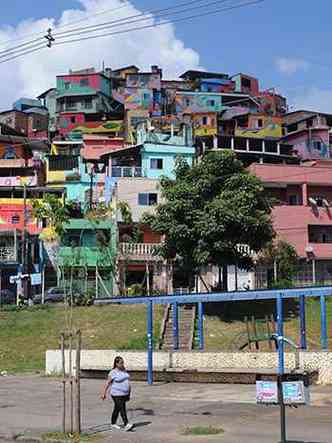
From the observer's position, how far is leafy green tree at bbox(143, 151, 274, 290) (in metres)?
35.2

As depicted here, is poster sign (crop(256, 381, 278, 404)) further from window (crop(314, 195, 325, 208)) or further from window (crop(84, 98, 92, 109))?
window (crop(84, 98, 92, 109))

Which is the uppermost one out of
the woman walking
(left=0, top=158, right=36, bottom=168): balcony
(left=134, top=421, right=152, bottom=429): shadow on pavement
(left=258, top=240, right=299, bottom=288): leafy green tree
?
(left=0, top=158, right=36, bottom=168): balcony

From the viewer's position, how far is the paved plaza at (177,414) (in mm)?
11367

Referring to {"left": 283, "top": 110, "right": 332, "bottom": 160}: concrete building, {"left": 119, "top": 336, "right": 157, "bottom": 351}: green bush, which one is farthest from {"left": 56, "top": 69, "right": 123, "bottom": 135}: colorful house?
{"left": 119, "top": 336, "right": 157, "bottom": 351}: green bush

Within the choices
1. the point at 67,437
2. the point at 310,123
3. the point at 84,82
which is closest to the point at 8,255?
the point at 84,82

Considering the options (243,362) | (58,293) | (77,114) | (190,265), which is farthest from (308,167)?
(77,114)

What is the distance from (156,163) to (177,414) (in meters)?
41.6

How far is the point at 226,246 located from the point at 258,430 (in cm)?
2363

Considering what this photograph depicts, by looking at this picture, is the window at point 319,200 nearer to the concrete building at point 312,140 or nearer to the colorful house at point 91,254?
the colorful house at point 91,254

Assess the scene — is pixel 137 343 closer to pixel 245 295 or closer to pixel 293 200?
pixel 245 295

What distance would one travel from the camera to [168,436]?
37.7ft

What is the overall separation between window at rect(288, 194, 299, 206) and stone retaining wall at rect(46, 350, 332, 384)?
27.1m

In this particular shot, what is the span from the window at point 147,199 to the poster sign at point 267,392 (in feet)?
129

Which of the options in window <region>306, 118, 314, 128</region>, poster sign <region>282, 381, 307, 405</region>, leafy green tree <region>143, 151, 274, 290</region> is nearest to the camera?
Answer: poster sign <region>282, 381, 307, 405</region>
